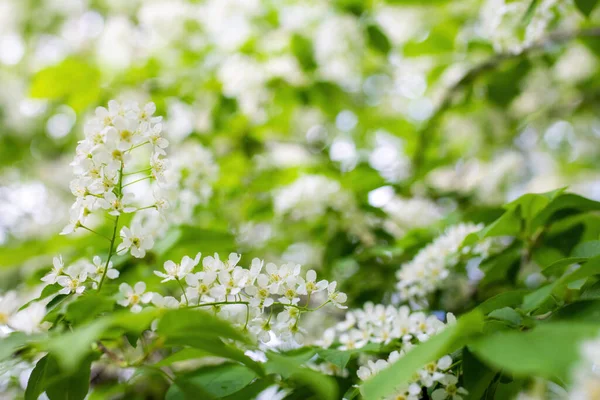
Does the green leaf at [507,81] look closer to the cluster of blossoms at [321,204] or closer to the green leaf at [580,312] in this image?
the cluster of blossoms at [321,204]

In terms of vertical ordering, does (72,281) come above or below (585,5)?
below

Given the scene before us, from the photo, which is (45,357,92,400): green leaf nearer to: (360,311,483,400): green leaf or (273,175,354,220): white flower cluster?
(360,311,483,400): green leaf

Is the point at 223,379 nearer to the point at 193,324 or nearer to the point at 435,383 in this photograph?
the point at 193,324

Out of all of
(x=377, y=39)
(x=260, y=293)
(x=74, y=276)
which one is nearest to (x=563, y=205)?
(x=260, y=293)

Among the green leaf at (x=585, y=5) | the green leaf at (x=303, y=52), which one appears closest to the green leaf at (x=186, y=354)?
the green leaf at (x=585, y=5)

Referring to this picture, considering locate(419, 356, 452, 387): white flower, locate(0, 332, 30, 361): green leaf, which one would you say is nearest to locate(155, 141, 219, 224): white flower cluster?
locate(0, 332, 30, 361): green leaf

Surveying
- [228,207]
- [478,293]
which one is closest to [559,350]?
[478,293]
